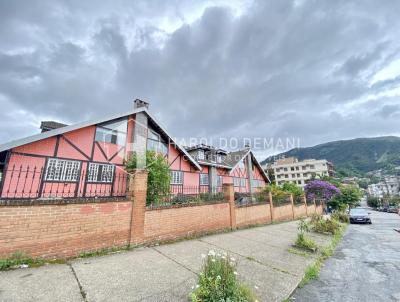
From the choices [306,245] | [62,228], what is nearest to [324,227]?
[306,245]

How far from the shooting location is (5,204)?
412cm

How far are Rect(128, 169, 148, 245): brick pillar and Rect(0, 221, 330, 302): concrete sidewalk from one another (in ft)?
1.30

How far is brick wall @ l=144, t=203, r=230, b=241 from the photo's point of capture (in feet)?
21.2

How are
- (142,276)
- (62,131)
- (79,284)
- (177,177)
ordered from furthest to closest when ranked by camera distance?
(177,177) → (62,131) → (142,276) → (79,284)

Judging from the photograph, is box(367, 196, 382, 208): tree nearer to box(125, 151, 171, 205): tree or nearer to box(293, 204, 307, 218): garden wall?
box(293, 204, 307, 218): garden wall

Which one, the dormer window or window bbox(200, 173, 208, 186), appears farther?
the dormer window

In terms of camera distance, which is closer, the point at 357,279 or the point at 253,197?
the point at 357,279

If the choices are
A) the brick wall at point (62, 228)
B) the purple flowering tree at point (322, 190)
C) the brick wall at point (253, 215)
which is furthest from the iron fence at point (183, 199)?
the purple flowering tree at point (322, 190)

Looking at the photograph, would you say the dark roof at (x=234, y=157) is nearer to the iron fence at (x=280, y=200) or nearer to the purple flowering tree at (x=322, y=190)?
the iron fence at (x=280, y=200)

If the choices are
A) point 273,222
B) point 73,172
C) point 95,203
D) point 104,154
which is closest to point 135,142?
point 104,154

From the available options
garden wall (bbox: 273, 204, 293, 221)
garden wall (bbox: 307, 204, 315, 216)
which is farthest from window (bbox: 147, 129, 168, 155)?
garden wall (bbox: 307, 204, 315, 216)

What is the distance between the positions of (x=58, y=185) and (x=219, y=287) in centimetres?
1121

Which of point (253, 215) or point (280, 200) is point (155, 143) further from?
point (280, 200)

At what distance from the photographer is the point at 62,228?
4754 millimetres
